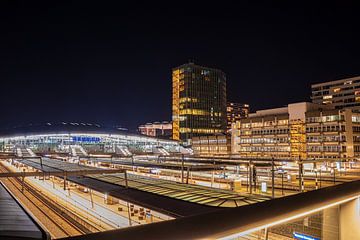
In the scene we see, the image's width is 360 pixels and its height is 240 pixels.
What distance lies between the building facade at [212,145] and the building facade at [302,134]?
22.7ft

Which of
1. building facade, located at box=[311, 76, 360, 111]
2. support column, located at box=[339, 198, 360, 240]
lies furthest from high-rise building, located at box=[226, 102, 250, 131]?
support column, located at box=[339, 198, 360, 240]

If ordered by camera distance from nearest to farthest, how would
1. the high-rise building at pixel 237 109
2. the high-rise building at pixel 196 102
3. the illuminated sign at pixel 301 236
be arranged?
the illuminated sign at pixel 301 236, the high-rise building at pixel 196 102, the high-rise building at pixel 237 109

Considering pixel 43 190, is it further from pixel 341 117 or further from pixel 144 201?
pixel 341 117

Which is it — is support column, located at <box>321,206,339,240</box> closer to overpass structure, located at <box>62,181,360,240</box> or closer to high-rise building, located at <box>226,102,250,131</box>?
overpass structure, located at <box>62,181,360,240</box>

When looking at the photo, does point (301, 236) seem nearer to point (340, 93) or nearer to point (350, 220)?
point (350, 220)

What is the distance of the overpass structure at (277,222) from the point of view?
2523mm

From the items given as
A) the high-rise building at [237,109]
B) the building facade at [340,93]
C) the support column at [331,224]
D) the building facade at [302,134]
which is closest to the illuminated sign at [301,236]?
the support column at [331,224]

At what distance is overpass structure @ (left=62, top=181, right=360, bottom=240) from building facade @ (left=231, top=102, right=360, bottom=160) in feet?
115

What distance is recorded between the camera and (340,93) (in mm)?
87000

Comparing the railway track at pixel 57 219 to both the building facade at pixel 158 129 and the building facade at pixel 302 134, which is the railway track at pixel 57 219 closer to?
the building facade at pixel 302 134

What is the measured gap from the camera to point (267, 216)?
319cm

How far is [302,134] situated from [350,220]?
159 feet

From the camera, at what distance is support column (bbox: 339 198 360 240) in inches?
179

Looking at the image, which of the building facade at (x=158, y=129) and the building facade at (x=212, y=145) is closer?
the building facade at (x=212, y=145)
